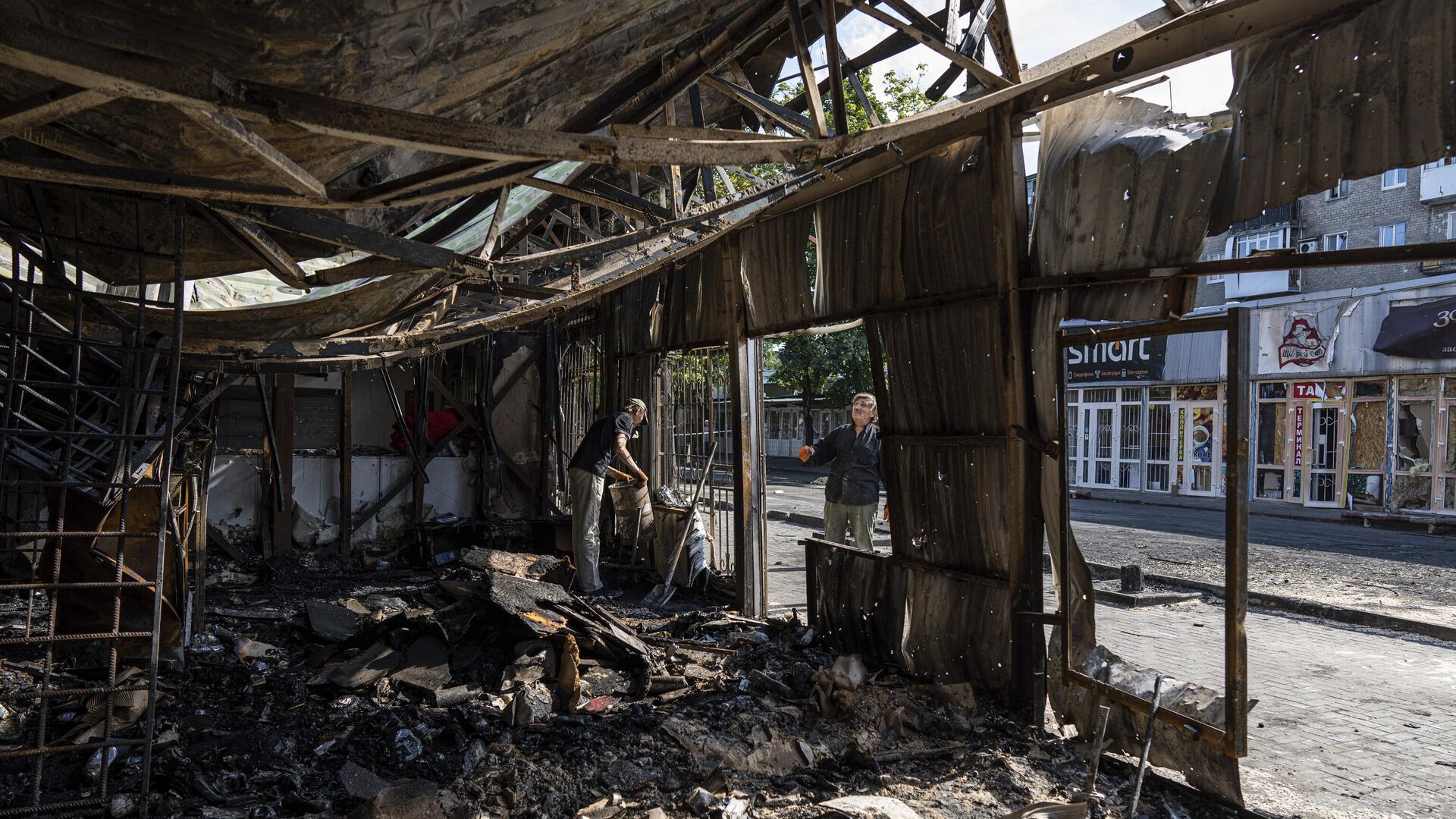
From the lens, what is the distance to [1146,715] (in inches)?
165

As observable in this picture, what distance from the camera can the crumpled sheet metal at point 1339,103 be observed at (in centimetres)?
320

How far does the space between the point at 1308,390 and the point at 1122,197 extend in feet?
61.4

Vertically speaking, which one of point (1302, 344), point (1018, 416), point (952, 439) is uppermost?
point (1302, 344)

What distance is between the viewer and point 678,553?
358 inches

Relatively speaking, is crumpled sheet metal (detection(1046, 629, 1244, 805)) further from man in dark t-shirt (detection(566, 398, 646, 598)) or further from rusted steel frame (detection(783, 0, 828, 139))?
man in dark t-shirt (detection(566, 398, 646, 598))

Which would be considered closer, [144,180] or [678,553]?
[144,180]

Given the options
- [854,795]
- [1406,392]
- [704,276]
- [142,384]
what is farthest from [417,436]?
[1406,392]

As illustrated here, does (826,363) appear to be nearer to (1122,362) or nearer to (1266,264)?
(1122,362)

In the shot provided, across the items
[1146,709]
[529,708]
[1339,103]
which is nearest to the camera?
[1339,103]

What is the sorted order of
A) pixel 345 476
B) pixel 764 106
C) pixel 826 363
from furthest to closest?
pixel 826 363 → pixel 345 476 → pixel 764 106

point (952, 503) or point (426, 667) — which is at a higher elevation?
point (952, 503)

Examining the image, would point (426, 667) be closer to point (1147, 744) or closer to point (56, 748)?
point (56, 748)

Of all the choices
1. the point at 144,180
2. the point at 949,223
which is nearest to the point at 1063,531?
the point at 949,223

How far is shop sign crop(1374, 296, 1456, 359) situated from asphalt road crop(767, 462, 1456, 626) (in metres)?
3.74
